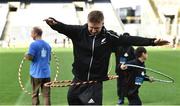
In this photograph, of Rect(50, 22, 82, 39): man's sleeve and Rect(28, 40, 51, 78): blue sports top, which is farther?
Rect(28, 40, 51, 78): blue sports top

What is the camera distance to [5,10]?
9381 cm

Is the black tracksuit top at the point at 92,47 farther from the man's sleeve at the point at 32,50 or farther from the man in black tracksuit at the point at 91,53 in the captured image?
the man's sleeve at the point at 32,50

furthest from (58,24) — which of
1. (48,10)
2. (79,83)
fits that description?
(48,10)

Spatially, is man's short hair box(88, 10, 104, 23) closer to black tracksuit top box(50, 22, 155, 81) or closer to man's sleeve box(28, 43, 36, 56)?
black tracksuit top box(50, 22, 155, 81)

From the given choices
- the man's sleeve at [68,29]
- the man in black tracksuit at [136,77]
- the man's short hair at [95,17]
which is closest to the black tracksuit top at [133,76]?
the man in black tracksuit at [136,77]

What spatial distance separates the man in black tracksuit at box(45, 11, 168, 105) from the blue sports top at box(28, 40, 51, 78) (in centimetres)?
374

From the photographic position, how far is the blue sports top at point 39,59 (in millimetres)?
12203

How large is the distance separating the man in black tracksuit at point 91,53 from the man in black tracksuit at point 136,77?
3356 mm

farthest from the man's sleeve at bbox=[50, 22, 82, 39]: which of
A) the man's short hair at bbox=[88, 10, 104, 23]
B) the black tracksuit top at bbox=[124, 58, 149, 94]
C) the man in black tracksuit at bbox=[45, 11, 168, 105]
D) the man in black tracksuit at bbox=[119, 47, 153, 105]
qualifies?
the black tracksuit top at bbox=[124, 58, 149, 94]

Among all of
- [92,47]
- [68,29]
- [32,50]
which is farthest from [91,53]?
[32,50]

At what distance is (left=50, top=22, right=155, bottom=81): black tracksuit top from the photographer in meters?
8.32

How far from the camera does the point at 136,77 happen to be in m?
12.1

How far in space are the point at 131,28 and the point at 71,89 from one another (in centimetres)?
9132

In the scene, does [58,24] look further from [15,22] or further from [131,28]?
[131,28]
